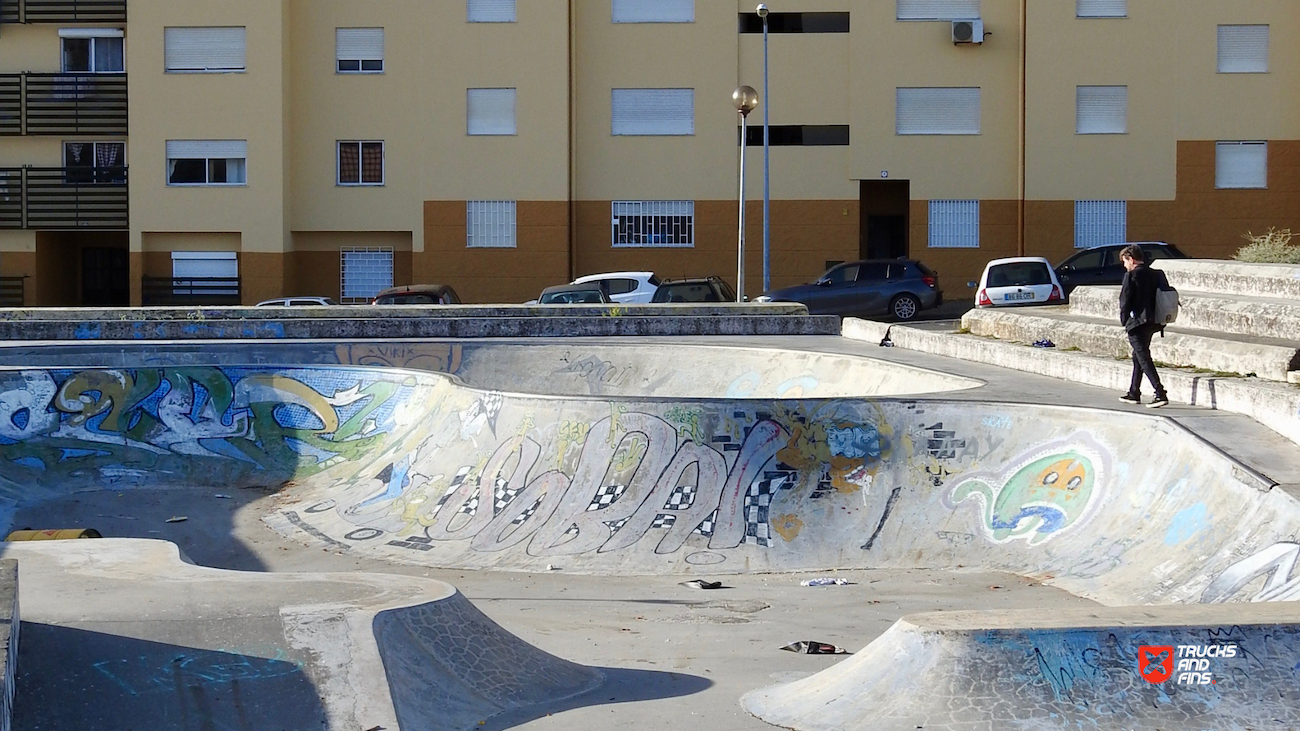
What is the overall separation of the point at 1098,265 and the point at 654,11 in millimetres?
12314

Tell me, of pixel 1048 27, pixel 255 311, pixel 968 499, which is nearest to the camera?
pixel 968 499

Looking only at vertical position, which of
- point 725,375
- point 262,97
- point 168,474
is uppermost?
point 262,97

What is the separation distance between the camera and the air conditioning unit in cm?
3178

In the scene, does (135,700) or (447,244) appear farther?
(447,244)

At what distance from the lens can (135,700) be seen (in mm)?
5367

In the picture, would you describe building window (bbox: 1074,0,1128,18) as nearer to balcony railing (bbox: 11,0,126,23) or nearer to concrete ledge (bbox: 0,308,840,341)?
concrete ledge (bbox: 0,308,840,341)

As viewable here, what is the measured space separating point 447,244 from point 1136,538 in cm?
2582

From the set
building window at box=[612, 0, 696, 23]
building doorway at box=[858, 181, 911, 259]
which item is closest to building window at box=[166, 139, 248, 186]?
building window at box=[612, 0, 696, 23]

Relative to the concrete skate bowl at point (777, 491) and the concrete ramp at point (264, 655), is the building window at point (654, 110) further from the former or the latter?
the concrete ramp at point (264, 655)

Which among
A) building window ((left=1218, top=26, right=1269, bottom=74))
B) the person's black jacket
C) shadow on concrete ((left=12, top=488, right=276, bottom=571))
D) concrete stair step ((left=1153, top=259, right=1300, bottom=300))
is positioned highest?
building window ((left=1218, top=26, right=1269, bottom=74))

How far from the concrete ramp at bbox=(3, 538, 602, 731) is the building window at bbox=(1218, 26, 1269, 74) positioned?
29.5m

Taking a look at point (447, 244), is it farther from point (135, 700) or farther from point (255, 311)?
point (135, 700)

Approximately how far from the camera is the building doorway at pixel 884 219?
33.9 metres

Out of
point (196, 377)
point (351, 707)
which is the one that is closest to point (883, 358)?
point (196, 377)
